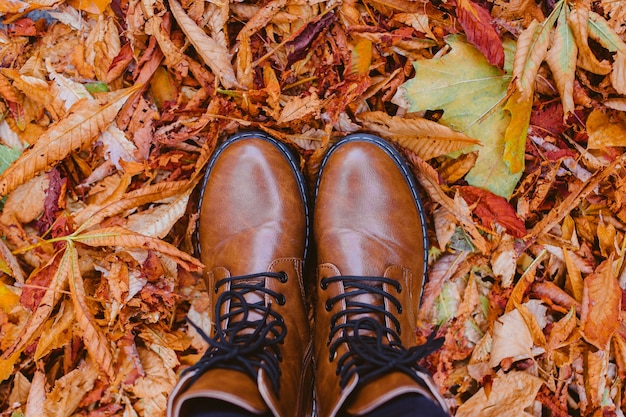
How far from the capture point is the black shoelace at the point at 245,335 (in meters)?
1.05

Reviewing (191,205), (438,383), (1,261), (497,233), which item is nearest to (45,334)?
(1,261)

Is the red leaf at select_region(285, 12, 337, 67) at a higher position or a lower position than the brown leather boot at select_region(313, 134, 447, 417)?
higher

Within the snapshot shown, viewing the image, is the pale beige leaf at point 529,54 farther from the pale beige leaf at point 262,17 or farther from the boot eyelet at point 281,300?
the boot eyelet at point 281,300

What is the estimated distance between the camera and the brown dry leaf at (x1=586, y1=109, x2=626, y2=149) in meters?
1.27

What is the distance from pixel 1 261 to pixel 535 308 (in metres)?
1.48

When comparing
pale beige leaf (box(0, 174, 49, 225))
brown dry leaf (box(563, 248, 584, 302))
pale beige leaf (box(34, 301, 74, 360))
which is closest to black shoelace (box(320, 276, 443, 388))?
brown dry leaf (box(563, 248, 584, 302))

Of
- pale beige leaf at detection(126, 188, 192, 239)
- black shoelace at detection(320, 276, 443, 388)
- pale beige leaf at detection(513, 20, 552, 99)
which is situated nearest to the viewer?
black shoelace at detection(320, 276, 443, 388)

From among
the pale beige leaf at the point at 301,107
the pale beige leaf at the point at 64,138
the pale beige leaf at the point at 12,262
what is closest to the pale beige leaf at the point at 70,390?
the pale beige leaf at the point at 12,262

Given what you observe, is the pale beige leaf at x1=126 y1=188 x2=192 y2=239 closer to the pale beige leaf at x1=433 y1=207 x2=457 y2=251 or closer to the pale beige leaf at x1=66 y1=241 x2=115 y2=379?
the pale beige leaf at x1=66 y1=241 x2=115 y2=379

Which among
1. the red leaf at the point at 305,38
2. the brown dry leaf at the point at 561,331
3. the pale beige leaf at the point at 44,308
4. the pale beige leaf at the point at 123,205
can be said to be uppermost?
the red leaf at the point at 305,38

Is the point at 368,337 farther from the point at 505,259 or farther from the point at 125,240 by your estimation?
the point at 125,240

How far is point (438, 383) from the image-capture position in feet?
4.56

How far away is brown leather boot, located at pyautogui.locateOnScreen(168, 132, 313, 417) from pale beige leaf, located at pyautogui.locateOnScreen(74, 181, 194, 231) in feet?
0.46

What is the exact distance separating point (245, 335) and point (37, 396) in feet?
2.13
